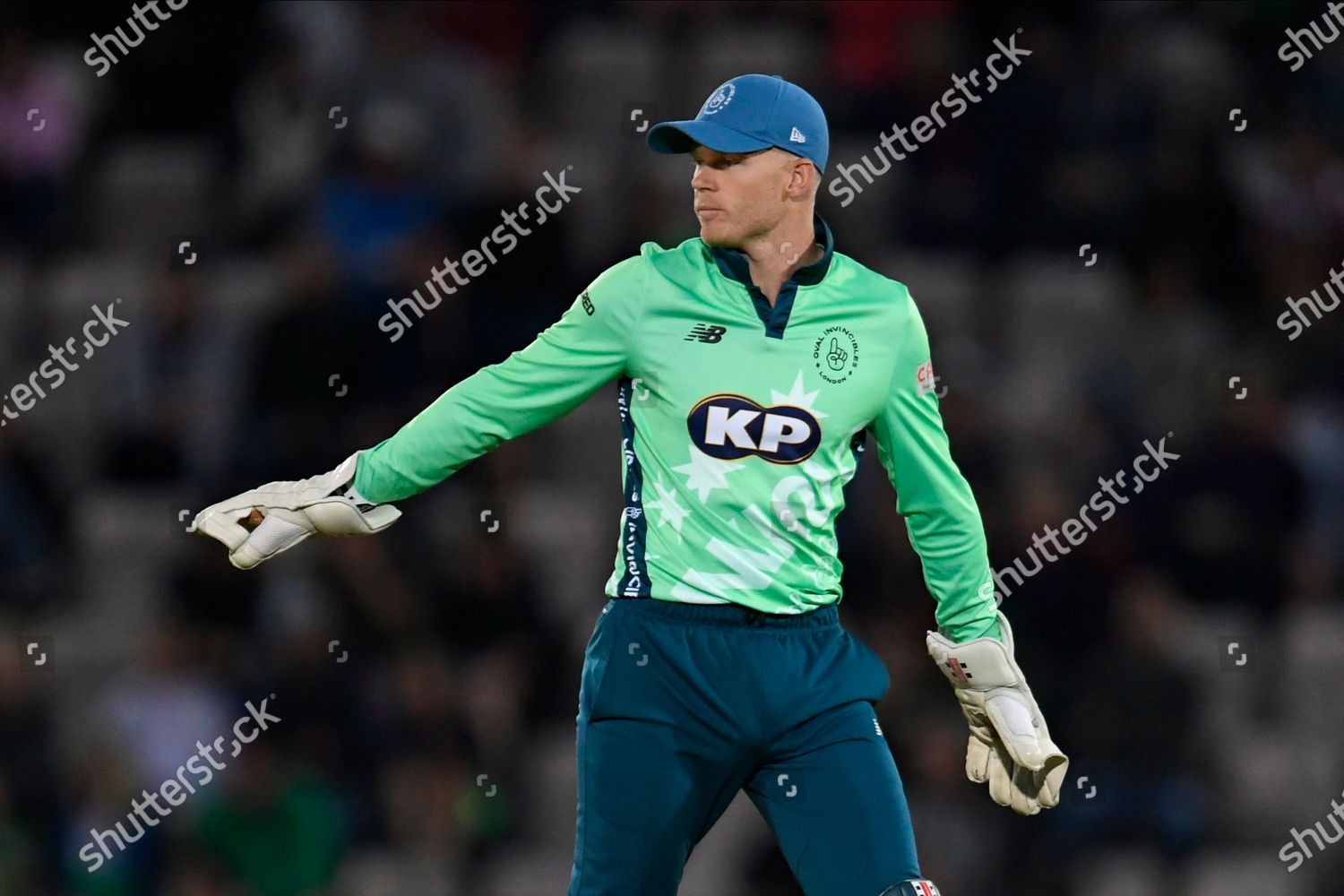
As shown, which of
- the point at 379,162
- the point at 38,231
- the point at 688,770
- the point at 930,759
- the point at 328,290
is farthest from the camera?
the point at 38,231

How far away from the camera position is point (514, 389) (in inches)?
200

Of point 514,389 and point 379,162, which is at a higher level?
point 379,162

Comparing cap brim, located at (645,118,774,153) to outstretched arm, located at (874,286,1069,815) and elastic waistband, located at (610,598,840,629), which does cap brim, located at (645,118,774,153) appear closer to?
outstretched arm, located at (874,286,1069,815)

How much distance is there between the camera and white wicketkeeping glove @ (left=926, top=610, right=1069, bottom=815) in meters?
5.29

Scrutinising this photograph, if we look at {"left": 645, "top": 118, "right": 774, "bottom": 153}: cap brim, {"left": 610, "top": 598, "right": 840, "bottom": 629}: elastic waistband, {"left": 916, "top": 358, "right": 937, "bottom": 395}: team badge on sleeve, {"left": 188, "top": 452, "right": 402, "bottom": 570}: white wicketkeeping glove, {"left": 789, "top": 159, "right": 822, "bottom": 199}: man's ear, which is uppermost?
{"left": 645, "top": 118, "right": 774, "bottom": 153}: cap brim

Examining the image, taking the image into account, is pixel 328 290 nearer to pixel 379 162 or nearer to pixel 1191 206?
pixel 379 162

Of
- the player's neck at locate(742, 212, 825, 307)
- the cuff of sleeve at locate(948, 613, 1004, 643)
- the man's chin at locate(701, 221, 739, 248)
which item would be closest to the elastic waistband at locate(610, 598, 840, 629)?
the cuff of sleeve at locate(948, 613, 1004, 643)

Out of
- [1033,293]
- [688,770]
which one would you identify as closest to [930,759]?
[1033,293]

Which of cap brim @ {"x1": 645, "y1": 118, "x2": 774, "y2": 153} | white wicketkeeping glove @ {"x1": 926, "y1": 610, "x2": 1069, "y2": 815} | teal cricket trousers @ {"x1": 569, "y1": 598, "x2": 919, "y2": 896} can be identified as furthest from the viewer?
white wicketkeeping glove @ {"x1": 926, "y1": 610, "x2": 1069, "y2": 815}

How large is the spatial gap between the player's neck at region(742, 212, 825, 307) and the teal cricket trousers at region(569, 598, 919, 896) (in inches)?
31.1

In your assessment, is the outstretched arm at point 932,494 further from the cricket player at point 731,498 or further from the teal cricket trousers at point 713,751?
the teal cricket trousers at point 713,751

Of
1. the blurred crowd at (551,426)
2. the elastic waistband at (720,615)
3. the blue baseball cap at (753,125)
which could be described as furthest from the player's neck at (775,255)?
the blurred crowd at (551,426)

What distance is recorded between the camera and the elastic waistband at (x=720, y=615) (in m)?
4.99

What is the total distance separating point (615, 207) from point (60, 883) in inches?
167
